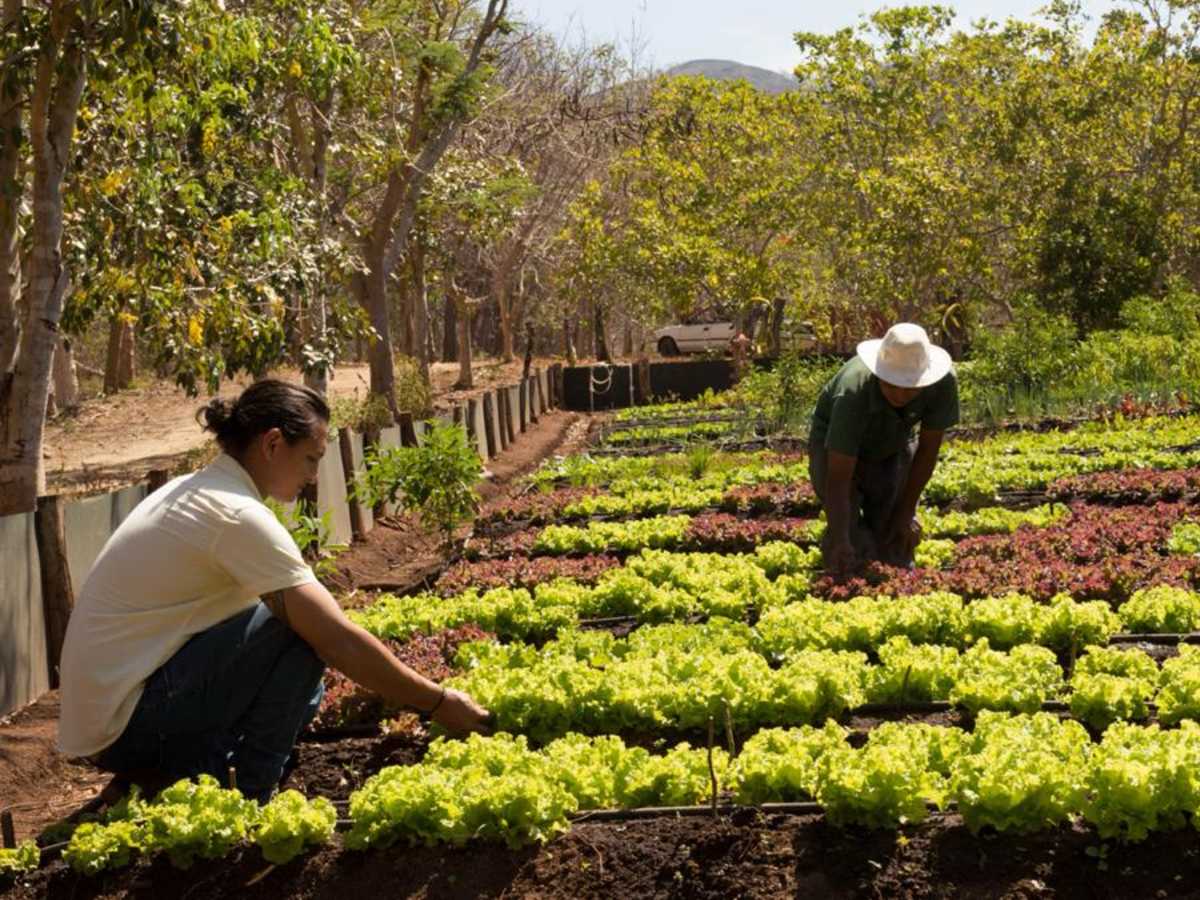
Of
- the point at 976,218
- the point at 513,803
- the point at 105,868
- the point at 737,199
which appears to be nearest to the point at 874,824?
the point at 513,803

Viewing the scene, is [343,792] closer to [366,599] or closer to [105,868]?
[105,868]

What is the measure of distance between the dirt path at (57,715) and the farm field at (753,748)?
4.69 ft

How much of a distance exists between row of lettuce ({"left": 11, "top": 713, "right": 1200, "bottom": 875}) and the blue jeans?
1.13 feet

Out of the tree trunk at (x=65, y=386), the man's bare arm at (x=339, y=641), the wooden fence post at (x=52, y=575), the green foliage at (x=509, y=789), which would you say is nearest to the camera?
the green foliage at (x=509, y=789)

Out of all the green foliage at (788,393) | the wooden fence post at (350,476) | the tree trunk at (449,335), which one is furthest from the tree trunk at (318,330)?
the tree trunk at (449,335)

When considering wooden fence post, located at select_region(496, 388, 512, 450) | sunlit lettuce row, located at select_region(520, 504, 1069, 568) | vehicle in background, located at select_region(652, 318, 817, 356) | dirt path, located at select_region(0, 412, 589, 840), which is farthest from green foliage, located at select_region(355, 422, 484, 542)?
vehicle in background, located at select_region(652, 318, 817, 356)

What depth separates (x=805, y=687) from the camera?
5.72m

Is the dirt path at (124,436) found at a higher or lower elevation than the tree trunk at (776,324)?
lower

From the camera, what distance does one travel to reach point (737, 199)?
37.1 metres

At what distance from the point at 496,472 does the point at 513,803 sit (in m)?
15.1

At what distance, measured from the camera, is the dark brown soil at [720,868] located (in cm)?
422

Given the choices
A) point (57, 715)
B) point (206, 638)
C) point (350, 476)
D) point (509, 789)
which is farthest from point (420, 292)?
point (509, 789)

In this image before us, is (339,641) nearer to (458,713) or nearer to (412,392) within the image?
(458,713)

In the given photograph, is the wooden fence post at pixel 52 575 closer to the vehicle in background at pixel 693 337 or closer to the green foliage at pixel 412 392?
the green foliage at pixel 412 392
